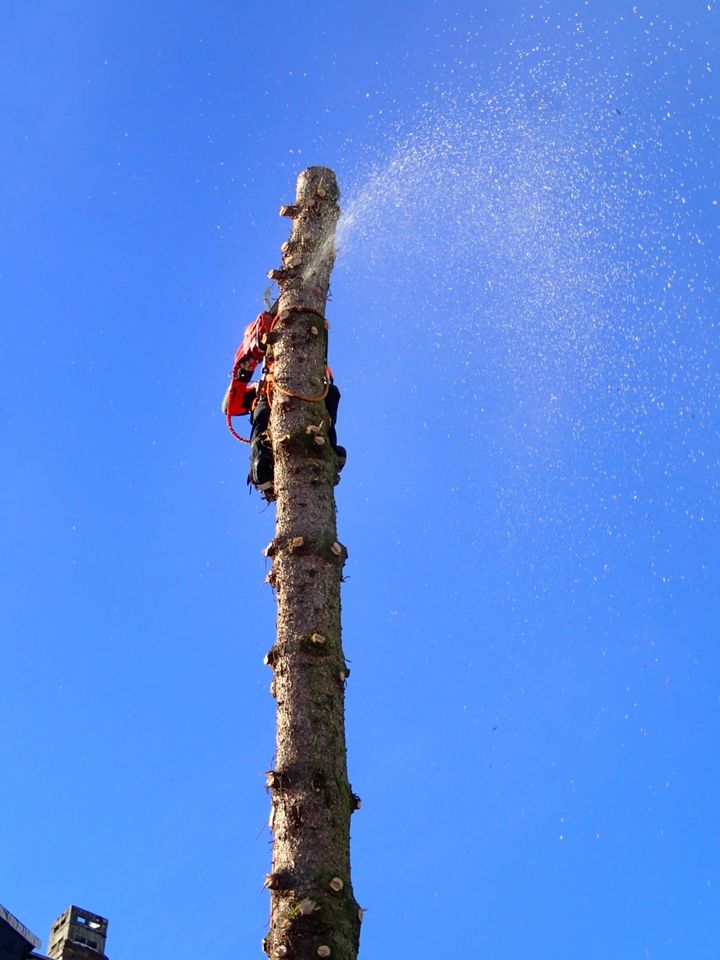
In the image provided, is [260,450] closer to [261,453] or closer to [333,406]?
[261,453]

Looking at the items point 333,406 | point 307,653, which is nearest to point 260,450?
point 333,406

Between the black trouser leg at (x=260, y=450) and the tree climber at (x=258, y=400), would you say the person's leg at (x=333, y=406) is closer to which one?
Answer: the tree climber at (x=258, y=400)

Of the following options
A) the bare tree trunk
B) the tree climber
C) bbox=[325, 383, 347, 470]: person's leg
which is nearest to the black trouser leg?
the tree climber

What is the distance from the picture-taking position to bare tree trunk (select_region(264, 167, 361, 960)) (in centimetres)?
400

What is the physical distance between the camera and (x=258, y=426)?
6.82 m

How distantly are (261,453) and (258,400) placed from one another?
595mm

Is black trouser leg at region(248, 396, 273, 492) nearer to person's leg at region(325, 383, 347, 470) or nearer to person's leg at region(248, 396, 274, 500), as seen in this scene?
person's leg at region(248, 396, 274, 500)

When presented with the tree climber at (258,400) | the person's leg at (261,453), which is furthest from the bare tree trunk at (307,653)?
the person's leg at (261,453)

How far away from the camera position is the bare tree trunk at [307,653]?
157 inches

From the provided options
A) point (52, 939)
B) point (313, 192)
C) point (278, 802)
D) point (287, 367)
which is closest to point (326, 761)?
point (278, 802)

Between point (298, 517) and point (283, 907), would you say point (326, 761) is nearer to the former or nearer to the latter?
point (283, 907)

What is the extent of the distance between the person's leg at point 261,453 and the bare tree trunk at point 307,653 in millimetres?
668

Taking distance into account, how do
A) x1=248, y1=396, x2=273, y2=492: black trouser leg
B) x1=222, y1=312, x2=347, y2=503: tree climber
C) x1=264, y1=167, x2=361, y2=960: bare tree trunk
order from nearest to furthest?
x1=264, y1=167, x2=361, y2=960: bare tree trunk < x1=222, y1=312, x2=347, y2=503: tree climber < x1=248, y1=396, x2=273, y2=492: black trouser leg

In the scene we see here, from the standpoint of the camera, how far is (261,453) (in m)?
6.42
